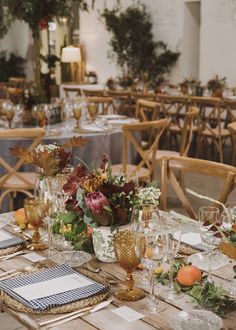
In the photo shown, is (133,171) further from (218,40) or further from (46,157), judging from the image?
(218,40)

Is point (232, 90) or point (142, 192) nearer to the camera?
point (142, 192)

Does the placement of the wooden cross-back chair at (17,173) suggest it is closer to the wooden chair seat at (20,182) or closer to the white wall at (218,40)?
the wooden chair seat at (20,182)

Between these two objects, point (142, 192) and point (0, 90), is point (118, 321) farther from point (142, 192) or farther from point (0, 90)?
point (0, 90)

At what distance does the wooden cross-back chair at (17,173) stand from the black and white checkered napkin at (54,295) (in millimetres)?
2244

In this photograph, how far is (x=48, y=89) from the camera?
5.23 m

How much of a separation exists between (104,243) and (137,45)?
9.86m

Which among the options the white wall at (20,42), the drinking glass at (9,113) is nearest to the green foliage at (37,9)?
the drinking glass at (9,113)

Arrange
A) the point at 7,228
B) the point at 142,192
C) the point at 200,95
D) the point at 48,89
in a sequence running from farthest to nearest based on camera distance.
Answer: the point at 200,95 < the point at 48,89 < the point at 7,228 < the point at 142,192

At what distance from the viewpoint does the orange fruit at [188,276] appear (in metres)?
1.71

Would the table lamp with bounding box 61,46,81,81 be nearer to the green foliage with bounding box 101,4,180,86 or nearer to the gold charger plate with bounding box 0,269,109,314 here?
the green foliage with bounding box 101,4,180,86

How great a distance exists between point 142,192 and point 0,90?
10.5m

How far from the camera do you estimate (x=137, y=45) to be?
11.4m

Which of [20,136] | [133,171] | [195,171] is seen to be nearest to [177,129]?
[133,171]

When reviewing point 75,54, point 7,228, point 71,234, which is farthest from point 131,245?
point 75,54
